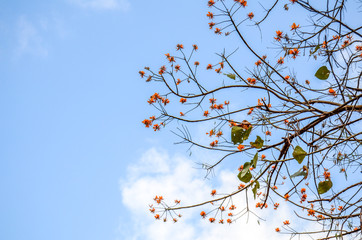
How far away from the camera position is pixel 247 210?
2.32m

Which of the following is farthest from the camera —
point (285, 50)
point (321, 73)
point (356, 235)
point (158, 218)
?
point (158, 218)

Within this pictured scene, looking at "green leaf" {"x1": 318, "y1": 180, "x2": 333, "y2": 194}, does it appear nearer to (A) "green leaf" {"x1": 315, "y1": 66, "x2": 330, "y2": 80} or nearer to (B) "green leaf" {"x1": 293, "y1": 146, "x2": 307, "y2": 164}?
(B) "green leaf" {"x1": 293, "y1": 146, "x2": 307, "y2": 164}

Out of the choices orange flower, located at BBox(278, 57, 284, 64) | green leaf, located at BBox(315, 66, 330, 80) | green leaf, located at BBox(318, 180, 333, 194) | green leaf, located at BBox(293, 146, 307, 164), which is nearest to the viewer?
green leaf, located at BBox(293, 146, 307, 164)

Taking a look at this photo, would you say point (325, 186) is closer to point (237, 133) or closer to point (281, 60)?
point (237, 133)

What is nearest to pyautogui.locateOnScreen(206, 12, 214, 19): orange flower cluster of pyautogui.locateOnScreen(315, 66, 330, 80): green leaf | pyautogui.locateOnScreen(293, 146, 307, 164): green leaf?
pyautogui.locateOnScreen(315, 66, 330, 80): green leaf

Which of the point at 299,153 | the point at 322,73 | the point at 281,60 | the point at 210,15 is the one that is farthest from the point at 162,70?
the point at 299,153

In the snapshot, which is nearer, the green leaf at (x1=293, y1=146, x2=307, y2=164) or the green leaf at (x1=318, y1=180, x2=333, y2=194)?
the green leaf at (x1=293, y1=146, x2=307, y2=164)

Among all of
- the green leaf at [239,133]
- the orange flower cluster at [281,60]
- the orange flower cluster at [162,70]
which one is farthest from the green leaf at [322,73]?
the orange flower cluster at [162,70]

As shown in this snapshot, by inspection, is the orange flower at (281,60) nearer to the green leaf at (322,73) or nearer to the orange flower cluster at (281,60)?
the orange flower cluster at (281,60)

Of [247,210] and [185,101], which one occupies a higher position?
[185,101]

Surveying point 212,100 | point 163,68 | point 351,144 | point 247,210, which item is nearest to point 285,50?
point 212,100

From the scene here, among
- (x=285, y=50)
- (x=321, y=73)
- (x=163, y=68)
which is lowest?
(x=321, y=73)

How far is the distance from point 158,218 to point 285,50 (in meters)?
2.20

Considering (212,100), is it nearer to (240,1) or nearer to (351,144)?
(240,1)
